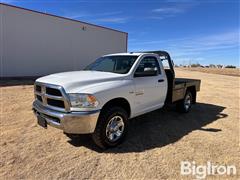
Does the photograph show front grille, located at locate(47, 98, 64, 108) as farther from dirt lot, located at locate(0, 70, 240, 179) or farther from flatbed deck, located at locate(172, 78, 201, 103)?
flatbed deck, located at locate(172, 78, 201, 103)

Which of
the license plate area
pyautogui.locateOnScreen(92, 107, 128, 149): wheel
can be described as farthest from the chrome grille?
pyautogui.locateOnScreen(92, 107, 128, 149): wheel

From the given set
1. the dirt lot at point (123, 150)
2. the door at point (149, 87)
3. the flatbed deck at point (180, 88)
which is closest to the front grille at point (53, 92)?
the dirt lot at point (123, 150)

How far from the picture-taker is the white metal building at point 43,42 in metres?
14.5

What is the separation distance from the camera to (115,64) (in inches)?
199

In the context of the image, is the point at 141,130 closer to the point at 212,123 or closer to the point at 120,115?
the point at 120,115

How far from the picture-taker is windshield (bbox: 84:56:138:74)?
4707mm

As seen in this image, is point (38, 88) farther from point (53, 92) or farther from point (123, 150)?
point (123, 150)

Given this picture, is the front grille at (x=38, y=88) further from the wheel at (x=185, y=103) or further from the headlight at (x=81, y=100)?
the wheel at (x=185, y=103)

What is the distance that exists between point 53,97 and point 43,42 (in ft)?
46.9

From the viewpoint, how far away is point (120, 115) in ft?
13.4

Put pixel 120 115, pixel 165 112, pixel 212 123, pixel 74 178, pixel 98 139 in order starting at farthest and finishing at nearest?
pixel 165 112
pixel 212 123
pixel 120 115
pixel 98 139
pixel 74 178

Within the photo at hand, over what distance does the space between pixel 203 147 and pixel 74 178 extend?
271 cm

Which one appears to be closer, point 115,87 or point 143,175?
point 143,175

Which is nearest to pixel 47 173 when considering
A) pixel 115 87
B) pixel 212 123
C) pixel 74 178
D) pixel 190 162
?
pixel 74 178
